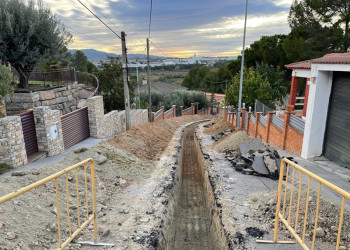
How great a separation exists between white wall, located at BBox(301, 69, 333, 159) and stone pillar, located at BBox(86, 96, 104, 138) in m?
8.82

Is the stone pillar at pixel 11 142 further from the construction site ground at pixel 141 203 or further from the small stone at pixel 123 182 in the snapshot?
the small stone at pixel 123 182

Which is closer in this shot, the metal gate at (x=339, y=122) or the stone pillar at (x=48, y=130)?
the metal gate at (x=339, y=122)

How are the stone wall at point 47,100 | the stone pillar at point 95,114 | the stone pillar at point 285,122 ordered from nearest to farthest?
1. the stone pillar at point 285,122
2. the stone wall at point 47,100
3. the stone pillar at point 95,114

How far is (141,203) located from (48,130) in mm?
4323

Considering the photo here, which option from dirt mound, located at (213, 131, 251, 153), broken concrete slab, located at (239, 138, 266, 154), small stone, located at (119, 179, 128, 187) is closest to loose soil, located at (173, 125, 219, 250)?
dirt mound, located at (213, 131, 251, 153)

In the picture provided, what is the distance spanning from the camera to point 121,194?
26.1ft

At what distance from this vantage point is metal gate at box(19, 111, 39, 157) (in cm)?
852

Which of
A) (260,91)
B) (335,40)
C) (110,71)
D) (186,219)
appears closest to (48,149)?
(186,219)

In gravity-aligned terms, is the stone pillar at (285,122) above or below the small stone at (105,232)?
above

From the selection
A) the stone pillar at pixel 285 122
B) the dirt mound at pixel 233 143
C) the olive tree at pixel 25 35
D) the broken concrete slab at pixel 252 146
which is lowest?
the dirt mound at pixel 233 143

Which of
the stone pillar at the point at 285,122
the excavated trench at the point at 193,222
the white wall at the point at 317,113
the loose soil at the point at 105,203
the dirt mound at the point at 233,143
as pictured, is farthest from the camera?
the dirt mound at the point at 233,143

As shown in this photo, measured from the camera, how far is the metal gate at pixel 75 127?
10.4m

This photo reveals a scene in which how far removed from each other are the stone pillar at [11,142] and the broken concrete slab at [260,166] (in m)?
7.69

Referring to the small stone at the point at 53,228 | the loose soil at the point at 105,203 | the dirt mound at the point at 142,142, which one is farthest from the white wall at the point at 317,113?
the small stone at the point at 53,228
